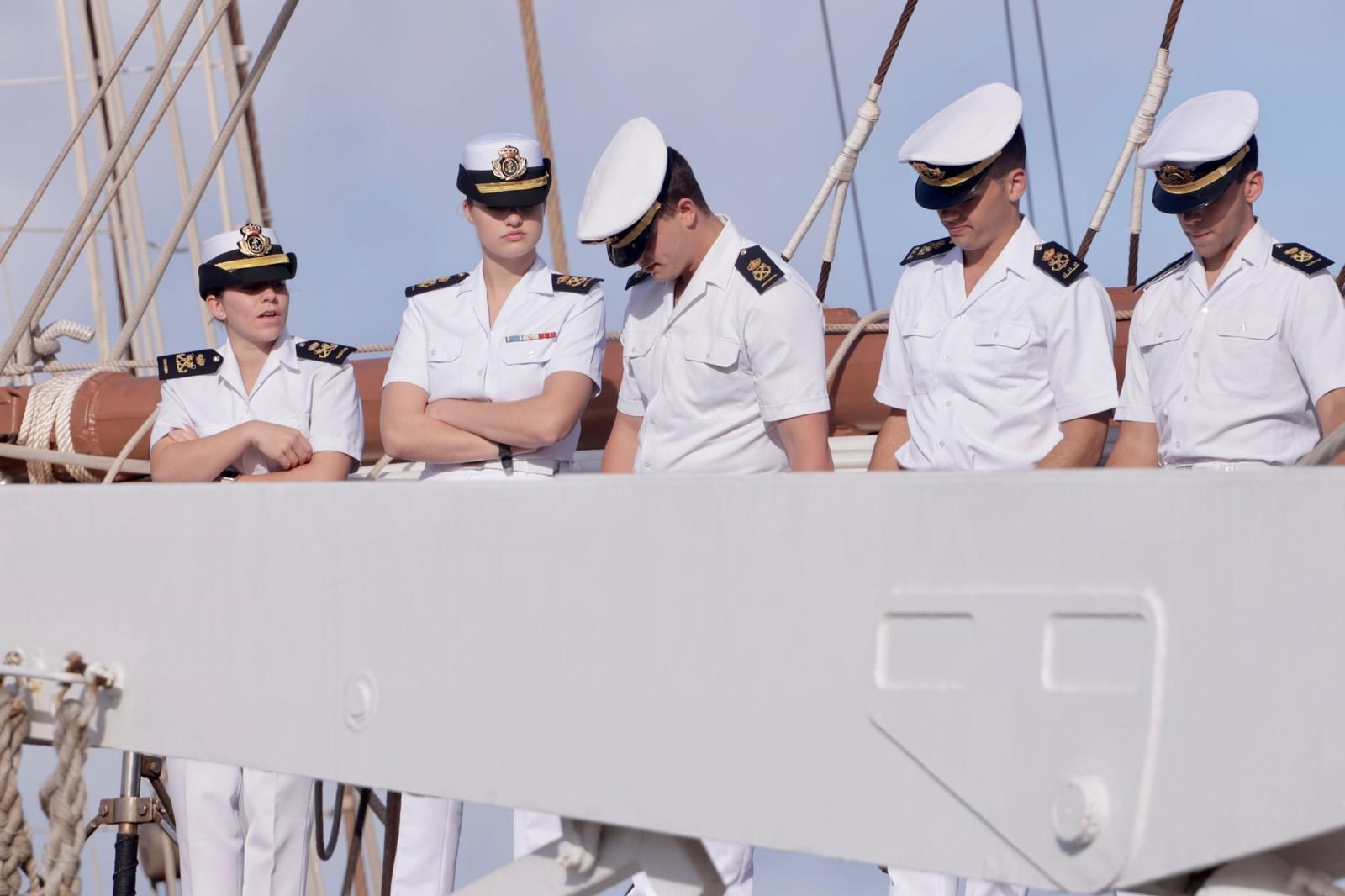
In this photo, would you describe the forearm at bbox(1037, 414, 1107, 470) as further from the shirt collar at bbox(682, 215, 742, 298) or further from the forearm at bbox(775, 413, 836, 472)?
the shirt collar at bbox(682, 215, 742, 298)

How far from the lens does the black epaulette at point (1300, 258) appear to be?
2760 mm

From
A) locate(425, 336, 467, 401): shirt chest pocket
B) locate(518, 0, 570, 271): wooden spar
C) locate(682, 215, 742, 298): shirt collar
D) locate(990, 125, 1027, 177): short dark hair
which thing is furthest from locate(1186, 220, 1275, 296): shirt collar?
locate(518, 0, 570, 271): wooden spar

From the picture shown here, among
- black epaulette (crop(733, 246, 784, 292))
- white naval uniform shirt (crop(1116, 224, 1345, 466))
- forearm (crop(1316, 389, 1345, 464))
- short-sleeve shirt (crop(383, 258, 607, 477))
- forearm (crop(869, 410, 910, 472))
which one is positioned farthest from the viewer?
short-sleeve shirt (crop(383, 258, 607, 477))

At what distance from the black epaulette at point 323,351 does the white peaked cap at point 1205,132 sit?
173 centimetres

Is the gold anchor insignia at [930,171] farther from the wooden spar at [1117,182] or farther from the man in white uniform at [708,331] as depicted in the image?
the wooden spar at [1117,182]

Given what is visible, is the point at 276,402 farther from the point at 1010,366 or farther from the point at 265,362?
the point at 1010,366

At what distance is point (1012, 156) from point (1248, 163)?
0.41 metres

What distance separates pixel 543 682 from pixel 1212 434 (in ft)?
5.29

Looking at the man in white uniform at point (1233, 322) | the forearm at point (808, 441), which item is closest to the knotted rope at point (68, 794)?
the forearm at point (808, 441)

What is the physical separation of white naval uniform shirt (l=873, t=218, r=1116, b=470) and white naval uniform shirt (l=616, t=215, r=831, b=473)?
0.21 metres

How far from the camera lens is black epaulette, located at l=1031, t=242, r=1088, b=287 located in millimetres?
2814

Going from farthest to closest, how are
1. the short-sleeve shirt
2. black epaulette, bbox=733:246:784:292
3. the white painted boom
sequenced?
the short-sleeve shirt, black epaulette, bbox=733:246:784:292, the white painted boom

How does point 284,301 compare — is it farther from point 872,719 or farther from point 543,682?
point 872,719

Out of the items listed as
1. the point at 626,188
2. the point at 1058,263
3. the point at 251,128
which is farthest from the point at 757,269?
the point at 251,128
